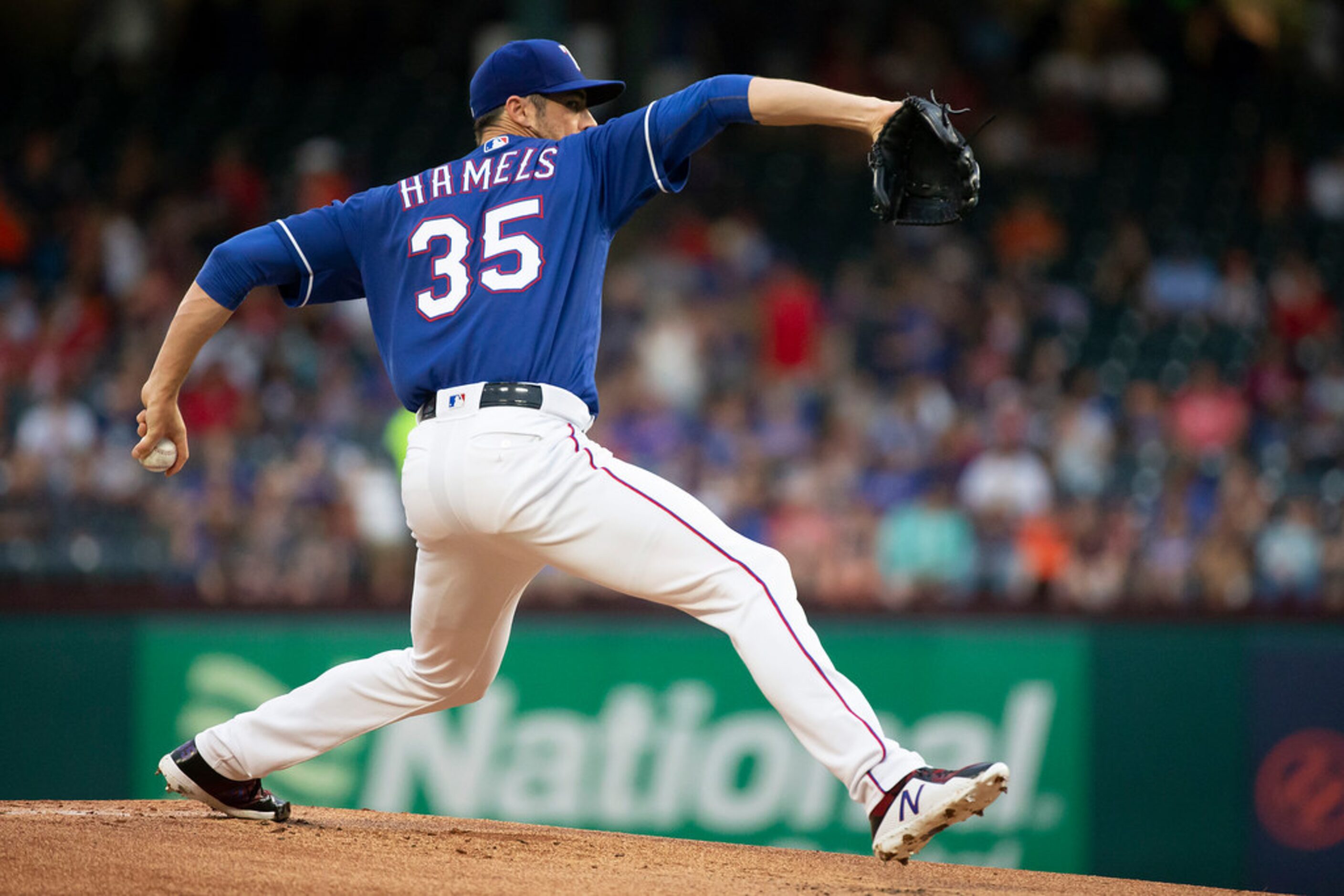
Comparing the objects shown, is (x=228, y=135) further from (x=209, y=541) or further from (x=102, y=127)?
(x=209, y=541)

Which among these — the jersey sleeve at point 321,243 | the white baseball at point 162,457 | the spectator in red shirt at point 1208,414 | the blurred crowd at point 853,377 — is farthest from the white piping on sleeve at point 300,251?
the spectator in red shirt at point 1208,414

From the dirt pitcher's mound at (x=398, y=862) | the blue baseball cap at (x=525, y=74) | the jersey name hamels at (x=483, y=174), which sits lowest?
the dirt pitcher's mound at (x=398, y=862)

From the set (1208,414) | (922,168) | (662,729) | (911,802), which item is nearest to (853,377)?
(1208,414)

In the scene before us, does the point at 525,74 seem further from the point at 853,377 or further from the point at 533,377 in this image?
the point at 853,377

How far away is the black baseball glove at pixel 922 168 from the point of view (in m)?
2.87

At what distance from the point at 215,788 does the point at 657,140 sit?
73.6 inches

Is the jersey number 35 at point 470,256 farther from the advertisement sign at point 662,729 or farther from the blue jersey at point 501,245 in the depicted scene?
the advertisement sign at point 662,729

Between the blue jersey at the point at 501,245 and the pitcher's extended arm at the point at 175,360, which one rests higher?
the blue jersey at the point at 501,245

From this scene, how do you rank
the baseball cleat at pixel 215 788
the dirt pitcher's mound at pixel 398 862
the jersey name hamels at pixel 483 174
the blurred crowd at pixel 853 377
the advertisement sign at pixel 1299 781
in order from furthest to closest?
the blurred crowd at pixel 853 377
the advertisement sign at pixel 1299 781
the baseball cleat at pixel 215 788
the jersey name hamels at pixel 483 174
the dirt pitcher's mound at pixel 398 862

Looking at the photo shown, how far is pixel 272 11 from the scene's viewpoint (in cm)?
1266

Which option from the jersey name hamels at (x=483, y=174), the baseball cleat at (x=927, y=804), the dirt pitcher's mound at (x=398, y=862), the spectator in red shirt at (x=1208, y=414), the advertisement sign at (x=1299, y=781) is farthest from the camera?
the spectator in red shirt at (x=1208, y=414)

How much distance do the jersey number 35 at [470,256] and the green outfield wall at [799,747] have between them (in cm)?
332

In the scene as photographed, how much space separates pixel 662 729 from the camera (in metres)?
6.28

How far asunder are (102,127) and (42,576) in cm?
525
